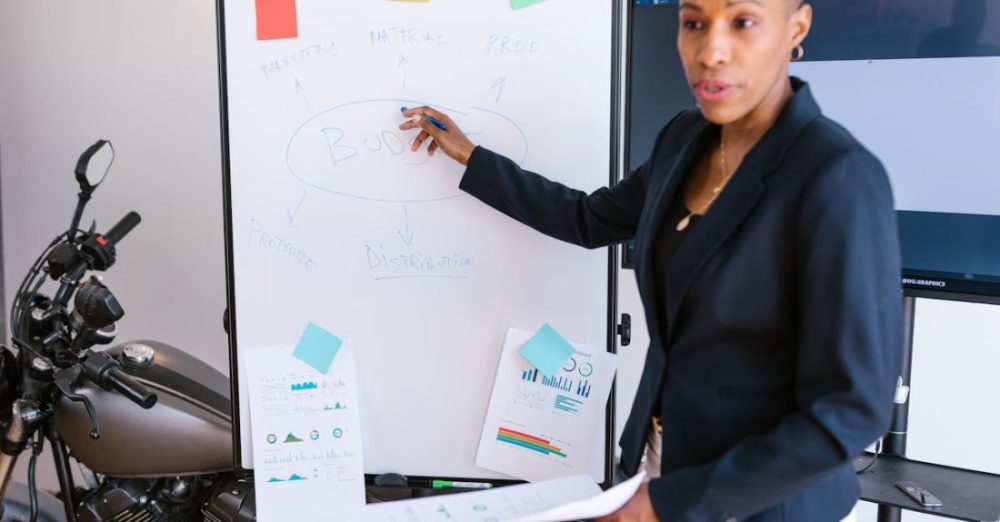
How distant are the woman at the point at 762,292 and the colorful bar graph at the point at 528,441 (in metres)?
0.39

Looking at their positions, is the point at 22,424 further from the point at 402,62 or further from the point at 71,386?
the point at 402,62

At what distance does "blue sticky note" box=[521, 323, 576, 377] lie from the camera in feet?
5.08

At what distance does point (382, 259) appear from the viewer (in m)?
1.58

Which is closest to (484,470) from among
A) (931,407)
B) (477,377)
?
(477,377)

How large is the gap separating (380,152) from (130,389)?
61 cm

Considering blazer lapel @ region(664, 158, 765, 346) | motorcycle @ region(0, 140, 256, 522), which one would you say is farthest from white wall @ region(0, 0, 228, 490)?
blazer lapel @ region(664, 158, 765, 346)

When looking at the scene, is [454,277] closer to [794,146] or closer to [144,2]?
[794,146]

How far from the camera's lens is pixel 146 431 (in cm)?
167

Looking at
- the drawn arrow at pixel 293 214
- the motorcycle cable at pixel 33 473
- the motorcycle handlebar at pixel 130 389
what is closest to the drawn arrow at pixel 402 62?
the drawn arrow at pixel 293 214

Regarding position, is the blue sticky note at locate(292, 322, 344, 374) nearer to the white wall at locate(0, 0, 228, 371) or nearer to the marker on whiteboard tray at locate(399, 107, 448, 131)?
the marker on whiteboard tray at locate(399, 107, 448, 131)

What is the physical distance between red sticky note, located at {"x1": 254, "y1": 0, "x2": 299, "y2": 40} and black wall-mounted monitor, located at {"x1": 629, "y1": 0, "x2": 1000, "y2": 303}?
3.12 ft

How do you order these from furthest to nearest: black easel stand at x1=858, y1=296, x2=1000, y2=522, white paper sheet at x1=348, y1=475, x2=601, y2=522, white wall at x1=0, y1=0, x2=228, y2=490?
white wall at x1=0, y1=0, x2=228, y2=490
black easel stand at x1=858, y1=296, x2=1000, y2=522
white paper sheet at x1=348, y1=475, x2=601, y2=522

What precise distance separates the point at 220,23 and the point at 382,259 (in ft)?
1.71

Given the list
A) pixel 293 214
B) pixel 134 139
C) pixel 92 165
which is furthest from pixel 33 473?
pixel 134 139
